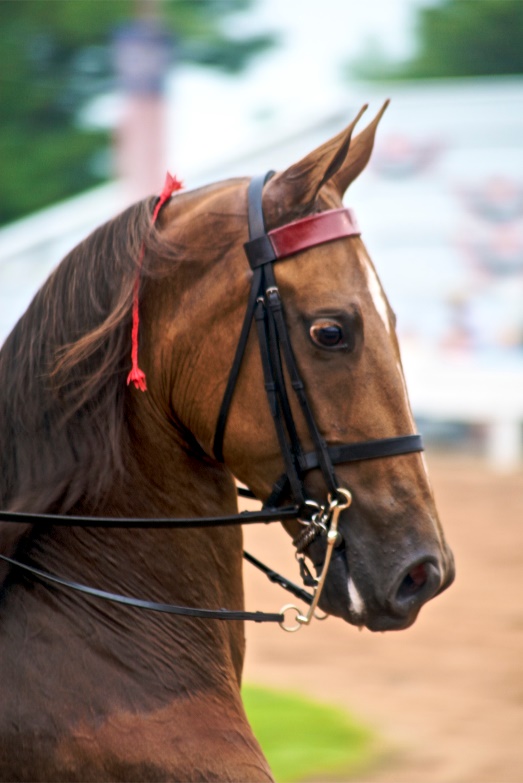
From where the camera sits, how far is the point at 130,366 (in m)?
2.58

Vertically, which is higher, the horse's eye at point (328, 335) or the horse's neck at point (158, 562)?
the horse's eye at point (328, 335)

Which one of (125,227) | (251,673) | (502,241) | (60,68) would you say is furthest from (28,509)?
(60,68)

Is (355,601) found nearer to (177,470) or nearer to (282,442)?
(282,442)

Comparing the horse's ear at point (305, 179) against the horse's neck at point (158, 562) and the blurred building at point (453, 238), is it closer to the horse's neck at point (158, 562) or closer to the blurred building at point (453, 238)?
the horse's neck at point (158, 562)

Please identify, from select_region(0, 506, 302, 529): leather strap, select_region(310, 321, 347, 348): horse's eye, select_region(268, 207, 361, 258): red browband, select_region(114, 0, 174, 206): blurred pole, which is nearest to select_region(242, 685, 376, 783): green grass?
select_region(0, 506, 302, 529): leather strap

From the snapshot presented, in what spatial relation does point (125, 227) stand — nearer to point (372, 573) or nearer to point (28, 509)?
point (28, 509)

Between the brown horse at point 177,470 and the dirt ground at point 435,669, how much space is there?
261 centimetres

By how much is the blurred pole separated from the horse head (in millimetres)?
11352

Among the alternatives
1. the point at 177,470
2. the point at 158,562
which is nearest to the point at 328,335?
the point at 177,470

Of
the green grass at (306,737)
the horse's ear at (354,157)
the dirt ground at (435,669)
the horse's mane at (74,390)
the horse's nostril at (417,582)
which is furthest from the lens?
the dirt ground at (435,669)

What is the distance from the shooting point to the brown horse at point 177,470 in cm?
236

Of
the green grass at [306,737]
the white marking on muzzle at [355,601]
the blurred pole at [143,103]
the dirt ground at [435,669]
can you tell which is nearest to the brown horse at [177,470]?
the white marking on muzzle at [355,601]

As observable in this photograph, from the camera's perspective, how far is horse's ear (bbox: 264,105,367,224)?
2.45 metres

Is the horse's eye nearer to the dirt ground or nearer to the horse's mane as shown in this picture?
the horse's mane
